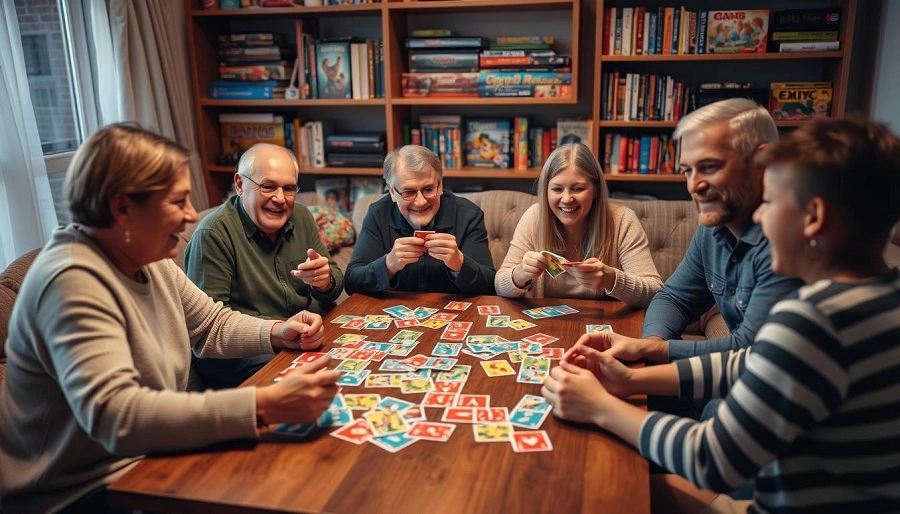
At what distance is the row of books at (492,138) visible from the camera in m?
3.81

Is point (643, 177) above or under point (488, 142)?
under

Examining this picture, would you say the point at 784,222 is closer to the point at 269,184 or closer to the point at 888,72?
the point at 269,184

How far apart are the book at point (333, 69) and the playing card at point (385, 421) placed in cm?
283

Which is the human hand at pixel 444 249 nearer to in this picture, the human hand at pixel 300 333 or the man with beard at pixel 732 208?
the human hand at pixel 300 333

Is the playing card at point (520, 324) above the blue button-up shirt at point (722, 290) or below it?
below

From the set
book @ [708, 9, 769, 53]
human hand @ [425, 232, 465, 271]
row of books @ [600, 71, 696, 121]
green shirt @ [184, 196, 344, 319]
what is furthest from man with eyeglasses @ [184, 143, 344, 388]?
book @ [708, 9, 769, 53]

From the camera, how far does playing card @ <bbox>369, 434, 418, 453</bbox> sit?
1.27 m

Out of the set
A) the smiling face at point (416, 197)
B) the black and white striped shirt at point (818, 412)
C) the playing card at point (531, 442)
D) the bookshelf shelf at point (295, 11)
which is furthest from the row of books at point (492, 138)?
the black and white striped shirt at point (818, 412)

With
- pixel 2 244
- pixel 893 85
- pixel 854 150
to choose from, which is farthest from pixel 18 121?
pixel 893 85

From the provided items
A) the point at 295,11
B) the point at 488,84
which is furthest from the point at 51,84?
the point at 488,84

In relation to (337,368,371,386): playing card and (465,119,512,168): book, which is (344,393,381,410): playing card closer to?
(337,368,371,386): playing card

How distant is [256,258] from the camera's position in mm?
2236

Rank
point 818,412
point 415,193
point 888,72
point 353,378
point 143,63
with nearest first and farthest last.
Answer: point 818,412, point 353,378, point 415,193, point 888,72, point 143,63

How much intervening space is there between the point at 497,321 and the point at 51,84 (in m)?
2.66
